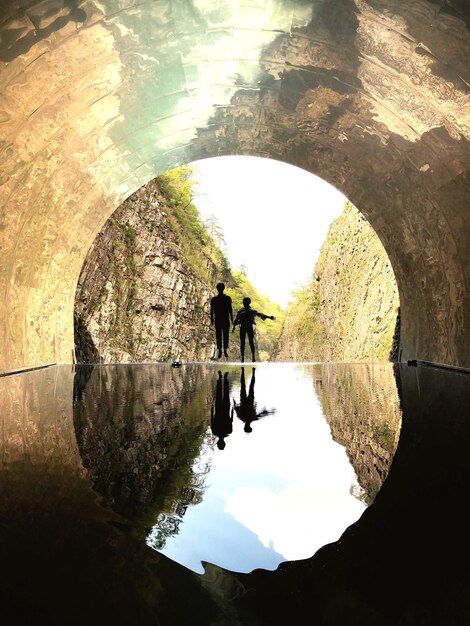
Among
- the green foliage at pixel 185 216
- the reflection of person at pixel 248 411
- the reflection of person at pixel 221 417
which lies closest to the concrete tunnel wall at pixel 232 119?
the reflection of person at pixel 248 411

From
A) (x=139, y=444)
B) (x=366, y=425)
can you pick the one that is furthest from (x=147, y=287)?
(x=139, y=444)

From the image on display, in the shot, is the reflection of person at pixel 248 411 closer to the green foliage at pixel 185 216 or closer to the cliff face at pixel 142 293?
the cliff face at pixel 142 293

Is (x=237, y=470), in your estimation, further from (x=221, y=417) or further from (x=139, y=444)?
(x=221, y=417)

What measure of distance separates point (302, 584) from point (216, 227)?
175 feet

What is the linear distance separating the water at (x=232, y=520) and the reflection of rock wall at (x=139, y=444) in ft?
0.05

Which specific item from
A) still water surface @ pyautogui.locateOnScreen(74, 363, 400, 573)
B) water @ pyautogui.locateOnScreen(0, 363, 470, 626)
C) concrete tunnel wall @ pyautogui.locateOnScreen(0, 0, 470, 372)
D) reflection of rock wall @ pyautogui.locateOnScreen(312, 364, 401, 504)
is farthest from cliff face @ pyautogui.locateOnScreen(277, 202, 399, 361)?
water @ pyautogui.locateOnScreen(0, 363, 470, 626)

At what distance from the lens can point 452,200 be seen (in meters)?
9.13

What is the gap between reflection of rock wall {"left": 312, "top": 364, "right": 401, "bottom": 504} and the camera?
3.11m

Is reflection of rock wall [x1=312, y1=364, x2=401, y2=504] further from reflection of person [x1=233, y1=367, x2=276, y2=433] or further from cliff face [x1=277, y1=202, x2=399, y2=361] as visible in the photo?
cliff face [x1=277, y1=202, x2=399, y2=361]

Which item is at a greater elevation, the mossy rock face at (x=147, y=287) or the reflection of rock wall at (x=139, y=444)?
the mossy rock face at (x=147, y=287)

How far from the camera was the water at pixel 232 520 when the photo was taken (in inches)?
60.5

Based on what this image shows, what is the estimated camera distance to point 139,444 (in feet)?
12.3

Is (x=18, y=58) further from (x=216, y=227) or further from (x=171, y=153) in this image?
(x=216, y=227)

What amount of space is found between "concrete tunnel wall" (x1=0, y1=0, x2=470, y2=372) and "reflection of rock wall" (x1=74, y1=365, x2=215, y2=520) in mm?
3851
